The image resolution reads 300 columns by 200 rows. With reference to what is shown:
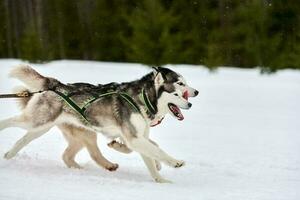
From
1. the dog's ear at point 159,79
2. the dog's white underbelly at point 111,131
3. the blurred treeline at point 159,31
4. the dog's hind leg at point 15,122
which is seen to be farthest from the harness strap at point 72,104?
the blurred treeline at point 159,31

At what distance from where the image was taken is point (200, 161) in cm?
717

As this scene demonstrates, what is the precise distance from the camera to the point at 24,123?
607cm

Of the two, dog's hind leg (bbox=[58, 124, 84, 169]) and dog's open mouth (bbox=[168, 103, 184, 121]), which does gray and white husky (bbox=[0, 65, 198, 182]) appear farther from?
dog's hind leg (bbox=[58, 124, 84, 169])

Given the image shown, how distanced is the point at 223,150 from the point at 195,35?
17.6 m

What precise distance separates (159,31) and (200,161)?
14.4 metres

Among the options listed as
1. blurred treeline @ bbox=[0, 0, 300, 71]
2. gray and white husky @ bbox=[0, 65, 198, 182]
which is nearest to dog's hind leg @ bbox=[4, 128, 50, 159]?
gray and white husky @ bbox=[0, 65, 198, 182]

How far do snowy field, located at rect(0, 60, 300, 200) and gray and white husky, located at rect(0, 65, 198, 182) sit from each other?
365 millimetres

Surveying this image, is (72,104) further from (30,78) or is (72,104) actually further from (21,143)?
(21,143)

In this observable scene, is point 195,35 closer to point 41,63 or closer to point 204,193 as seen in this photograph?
point 41,63

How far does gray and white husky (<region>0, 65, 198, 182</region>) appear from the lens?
578 cm

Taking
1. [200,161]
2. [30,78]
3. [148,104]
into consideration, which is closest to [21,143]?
[30,78]

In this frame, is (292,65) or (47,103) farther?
(292,65)

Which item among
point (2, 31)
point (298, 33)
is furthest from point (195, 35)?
point (2, 31)

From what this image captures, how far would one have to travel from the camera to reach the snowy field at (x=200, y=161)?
503 cm
